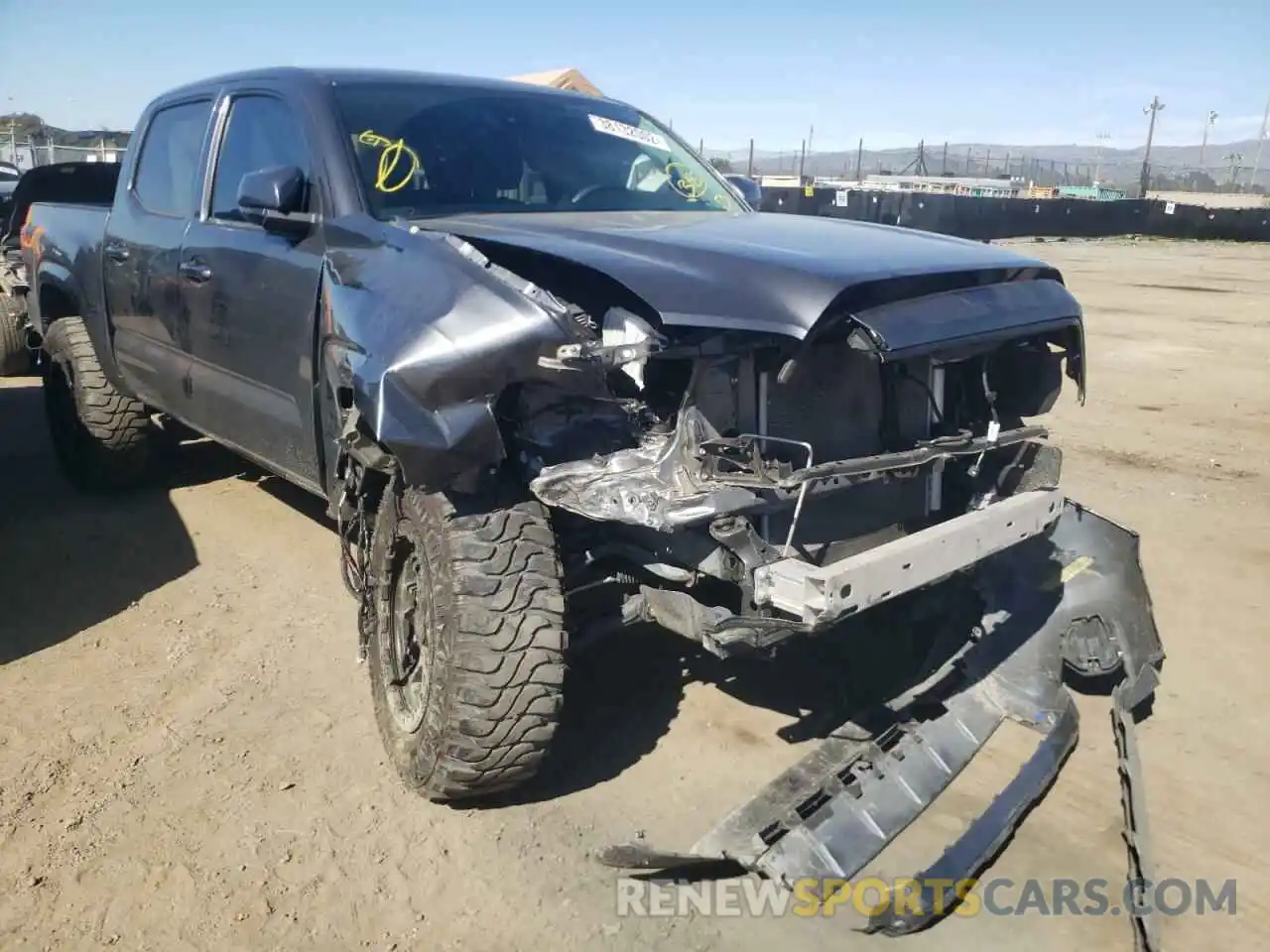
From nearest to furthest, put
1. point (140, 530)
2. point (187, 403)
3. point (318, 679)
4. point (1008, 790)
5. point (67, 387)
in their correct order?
point (1008, 790) → point (318, 679) → point (187, 403) → point (140, 530) → point (67, 387)

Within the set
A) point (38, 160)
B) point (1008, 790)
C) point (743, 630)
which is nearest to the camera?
point (743, 630)

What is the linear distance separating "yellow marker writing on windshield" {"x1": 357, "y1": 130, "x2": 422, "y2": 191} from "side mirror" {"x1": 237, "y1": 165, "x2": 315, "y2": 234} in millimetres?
250

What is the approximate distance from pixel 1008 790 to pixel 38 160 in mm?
27554

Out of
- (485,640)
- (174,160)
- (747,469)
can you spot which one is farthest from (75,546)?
(747,469)

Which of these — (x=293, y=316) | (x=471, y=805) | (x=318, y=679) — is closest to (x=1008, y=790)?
(x=471, y=805)

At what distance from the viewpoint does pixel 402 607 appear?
314 centimetres

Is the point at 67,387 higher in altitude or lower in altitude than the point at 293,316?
lower

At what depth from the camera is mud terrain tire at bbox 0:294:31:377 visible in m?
7.89

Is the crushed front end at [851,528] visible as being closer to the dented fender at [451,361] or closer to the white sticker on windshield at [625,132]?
the dented fender at [451,361]

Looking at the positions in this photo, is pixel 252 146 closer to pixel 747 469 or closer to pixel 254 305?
pixel 254 305

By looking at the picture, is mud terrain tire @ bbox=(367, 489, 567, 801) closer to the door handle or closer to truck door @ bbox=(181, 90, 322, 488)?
truck door @ bbox=(181, 90, 322, 488)

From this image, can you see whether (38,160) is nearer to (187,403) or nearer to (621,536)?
(187,403)

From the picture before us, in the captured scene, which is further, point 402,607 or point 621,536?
point 402,607

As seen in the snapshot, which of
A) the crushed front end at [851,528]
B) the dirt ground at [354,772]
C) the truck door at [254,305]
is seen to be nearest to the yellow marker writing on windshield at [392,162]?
the truck door at [254,305]
